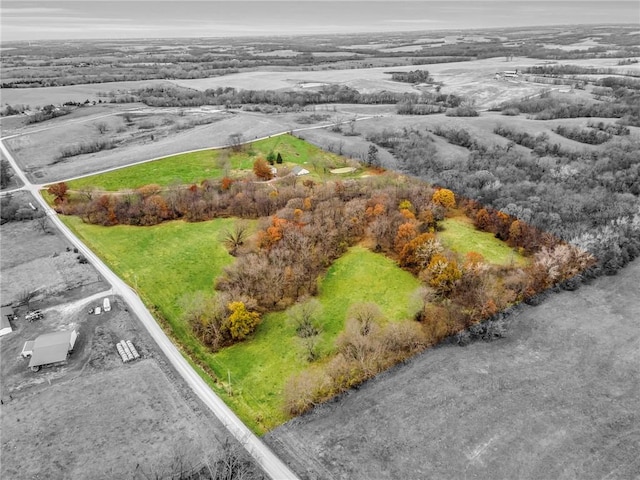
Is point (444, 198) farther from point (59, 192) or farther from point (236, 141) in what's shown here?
point (59, 192)

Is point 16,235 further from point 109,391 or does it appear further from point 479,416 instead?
point 479,416

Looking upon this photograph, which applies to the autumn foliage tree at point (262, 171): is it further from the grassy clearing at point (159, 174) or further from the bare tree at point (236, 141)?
the bare tree at point (236, 141)

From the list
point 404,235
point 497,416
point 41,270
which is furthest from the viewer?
point 404,235

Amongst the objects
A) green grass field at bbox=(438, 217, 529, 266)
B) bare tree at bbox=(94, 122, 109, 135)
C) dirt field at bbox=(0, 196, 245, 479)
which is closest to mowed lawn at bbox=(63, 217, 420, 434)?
dirt field at bbox=(0, 196, 245, 479)

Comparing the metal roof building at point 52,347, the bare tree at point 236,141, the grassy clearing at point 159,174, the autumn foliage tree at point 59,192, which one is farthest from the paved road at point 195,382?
the bare tree at point 236,141

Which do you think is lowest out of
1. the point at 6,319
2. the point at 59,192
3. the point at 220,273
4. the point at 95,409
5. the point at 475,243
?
the point at 95,409

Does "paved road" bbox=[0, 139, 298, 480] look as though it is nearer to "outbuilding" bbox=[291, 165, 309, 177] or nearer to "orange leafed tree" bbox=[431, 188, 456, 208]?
"outbuilding" bbox=[291, 165, 309, 177]

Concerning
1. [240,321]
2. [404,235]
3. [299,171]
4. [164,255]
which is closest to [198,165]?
[299,171]
